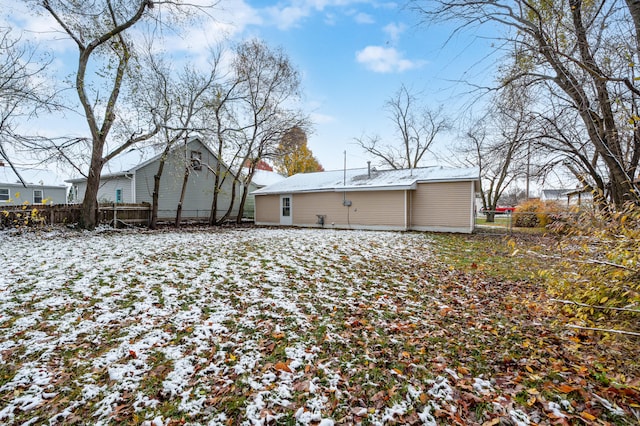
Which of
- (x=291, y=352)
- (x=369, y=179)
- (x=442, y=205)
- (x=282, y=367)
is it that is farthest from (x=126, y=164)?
(x=282, y=367)

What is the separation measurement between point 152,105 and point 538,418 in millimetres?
14514

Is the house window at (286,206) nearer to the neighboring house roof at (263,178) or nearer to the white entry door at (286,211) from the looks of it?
the white entry door at (286,211)

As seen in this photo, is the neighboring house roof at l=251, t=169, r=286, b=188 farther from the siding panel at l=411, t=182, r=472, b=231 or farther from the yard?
the yard

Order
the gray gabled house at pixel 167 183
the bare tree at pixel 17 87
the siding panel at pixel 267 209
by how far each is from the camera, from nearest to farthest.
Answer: the bare tree at pixel 17 87 < the gray gabled house at pixel 167 183 < the siding panel at pixel 267 209

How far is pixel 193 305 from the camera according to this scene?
4078mm

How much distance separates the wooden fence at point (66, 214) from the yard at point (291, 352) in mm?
7028

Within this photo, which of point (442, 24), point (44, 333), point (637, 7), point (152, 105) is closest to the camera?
point (44, 333)

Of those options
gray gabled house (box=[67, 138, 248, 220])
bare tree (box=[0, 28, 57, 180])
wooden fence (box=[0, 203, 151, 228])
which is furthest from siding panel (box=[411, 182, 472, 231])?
bare tree (box=[0, 28, 57, 180])

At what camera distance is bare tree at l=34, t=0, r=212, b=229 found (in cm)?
1066

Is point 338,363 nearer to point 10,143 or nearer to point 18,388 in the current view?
point 18,388

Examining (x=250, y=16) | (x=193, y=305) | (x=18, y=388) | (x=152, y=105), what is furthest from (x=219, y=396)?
(x=152, y=105)

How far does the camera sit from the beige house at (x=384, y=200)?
13.2 metres

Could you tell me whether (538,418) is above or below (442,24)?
below

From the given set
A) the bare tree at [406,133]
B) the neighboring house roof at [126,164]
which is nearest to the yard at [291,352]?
the neighboring house roof at [126,164]
